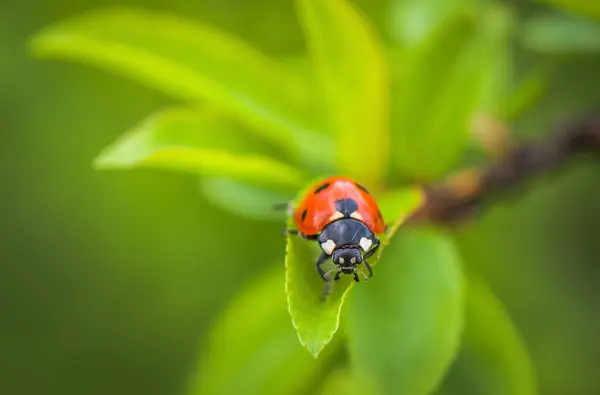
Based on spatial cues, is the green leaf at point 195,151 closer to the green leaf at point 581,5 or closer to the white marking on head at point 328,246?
the white marking on head at point 328,246

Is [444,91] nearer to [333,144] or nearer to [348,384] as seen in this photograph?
[333,144]

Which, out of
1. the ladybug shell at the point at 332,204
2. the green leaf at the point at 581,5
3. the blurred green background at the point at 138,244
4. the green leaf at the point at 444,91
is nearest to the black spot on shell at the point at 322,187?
the ladybug shell at the point at 332,204

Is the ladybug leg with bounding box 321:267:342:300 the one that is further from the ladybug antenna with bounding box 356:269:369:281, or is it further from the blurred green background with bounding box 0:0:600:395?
the blurred green background with bounding box 0:0:600:395

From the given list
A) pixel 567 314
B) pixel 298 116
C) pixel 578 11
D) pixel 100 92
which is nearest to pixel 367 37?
pixel 298 116

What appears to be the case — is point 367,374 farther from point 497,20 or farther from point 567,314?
point 567,314

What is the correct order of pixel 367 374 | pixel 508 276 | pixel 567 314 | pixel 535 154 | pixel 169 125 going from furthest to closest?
pixel 567 314 < pixel 508 276 < pixel 535 154 < pixel 169 125 < pixel 367 374

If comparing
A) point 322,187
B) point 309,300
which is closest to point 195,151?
point 322,187
